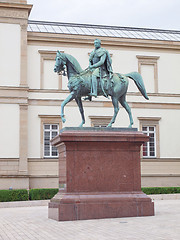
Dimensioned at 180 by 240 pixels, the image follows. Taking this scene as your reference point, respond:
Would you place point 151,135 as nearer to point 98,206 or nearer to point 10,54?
point 10,54

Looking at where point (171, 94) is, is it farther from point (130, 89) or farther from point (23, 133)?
point (23, 133)

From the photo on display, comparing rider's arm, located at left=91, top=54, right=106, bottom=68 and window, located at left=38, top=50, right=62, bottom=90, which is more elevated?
window, located at left=38, top=50, right=62, bottom=90

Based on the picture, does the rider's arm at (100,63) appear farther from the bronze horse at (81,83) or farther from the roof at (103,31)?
the roof at (103,31)

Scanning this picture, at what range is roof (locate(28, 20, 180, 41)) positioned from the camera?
119 ft

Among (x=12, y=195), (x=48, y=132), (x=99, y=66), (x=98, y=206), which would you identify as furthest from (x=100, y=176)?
(x=48, y=132)

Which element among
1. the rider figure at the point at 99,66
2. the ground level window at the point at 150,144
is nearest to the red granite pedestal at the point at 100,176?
the rider figure at the point at 99,66

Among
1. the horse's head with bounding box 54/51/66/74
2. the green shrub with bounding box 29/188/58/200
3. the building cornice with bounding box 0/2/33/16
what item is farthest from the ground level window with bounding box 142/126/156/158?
the horse's head with bounding box 54/51/66/74

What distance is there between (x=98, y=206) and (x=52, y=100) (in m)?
20.0

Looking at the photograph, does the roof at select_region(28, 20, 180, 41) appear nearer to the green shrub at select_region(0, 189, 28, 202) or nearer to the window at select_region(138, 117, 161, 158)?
the window at select_region(138, 117, 161, 158)

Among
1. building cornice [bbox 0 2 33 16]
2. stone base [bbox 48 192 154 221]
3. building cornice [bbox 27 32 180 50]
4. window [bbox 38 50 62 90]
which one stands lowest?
stone base [bbox 48 192 154 221]

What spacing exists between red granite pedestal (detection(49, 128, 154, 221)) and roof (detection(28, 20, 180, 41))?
74.0ft

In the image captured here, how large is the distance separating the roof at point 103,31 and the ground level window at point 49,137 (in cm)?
770

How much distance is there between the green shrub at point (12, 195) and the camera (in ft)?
83.1

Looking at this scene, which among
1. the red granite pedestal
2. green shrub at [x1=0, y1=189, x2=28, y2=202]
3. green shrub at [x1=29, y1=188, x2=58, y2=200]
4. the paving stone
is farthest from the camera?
green shrub at [x1=29, y1=188, x2=58, y2=200]
